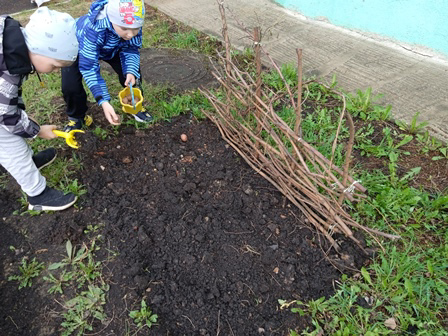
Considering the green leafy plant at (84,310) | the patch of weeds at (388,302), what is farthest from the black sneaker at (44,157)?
the patch of weeds at (388,302)

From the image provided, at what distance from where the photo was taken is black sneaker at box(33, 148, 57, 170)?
2.45 m

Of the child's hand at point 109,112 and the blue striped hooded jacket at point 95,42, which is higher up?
the blue striped hooded jacket at point 95,42

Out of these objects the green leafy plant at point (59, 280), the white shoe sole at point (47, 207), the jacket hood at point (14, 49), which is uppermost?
the jacket hood at point (14, 49)

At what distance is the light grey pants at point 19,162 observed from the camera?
1995mm

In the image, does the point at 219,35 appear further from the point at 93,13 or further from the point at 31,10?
the point at 31,10

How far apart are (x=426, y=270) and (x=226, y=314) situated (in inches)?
44.2

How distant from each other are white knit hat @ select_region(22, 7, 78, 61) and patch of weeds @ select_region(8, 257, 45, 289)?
112 cm

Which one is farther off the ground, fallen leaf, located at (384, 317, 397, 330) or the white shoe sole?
fallen leaf, located at (384, 317, 397, 330)

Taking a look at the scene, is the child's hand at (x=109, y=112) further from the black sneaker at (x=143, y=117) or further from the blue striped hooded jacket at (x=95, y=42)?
the black sneaker at (x=143, y=117)

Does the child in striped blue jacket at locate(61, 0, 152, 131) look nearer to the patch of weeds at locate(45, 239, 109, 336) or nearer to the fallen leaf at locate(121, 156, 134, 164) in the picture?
the fallen leaf at locate(121, 156, 134, 164)

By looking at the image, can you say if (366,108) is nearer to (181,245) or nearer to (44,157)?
(181,245)

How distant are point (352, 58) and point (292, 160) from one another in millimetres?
2255

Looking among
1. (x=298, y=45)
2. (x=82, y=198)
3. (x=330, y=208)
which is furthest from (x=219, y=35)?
(x=330, y=208)

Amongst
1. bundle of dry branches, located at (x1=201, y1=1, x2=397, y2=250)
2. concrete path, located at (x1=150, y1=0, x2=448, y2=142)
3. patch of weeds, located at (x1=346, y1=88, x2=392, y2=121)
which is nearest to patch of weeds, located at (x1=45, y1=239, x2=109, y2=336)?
bundle of dry branches, located at (x1=201, y1=1, x2=397, y2=250)
